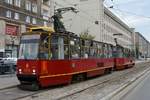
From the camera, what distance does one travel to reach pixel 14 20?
5131 centimetres

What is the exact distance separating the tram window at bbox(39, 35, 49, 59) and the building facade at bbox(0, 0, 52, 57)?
89.5 feet

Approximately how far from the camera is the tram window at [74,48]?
74.4ft

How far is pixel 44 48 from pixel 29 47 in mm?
847

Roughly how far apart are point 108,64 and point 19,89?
15.6 meters

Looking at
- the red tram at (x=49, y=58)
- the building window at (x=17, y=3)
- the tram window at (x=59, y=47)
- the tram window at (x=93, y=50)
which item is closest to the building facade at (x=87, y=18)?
the building window at (x=17, y=3)

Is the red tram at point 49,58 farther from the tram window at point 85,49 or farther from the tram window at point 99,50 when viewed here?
the tram window at point 99,50

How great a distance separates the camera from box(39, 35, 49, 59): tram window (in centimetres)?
1935

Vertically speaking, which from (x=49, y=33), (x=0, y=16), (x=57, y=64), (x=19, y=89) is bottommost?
(x=19, y=89)

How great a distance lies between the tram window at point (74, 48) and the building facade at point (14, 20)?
23656 mm

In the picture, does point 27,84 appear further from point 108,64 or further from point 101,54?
point 108,64

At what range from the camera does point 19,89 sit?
19578 millimetres

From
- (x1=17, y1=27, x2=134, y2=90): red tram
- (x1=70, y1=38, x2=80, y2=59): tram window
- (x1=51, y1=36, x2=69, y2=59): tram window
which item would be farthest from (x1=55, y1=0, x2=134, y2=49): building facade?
(x1=51, y1=36, x2=69, y2=59): tram window

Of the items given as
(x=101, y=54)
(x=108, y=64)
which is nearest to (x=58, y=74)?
(x=101, y=54)

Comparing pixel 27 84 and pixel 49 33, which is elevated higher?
pixel 49 33
